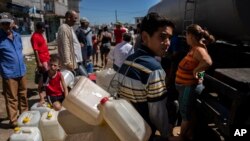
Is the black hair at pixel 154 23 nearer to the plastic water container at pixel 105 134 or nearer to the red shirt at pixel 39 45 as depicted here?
the plastic water container at pixel 105 134

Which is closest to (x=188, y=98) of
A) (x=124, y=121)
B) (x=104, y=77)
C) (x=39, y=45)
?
(x=124, y=121)

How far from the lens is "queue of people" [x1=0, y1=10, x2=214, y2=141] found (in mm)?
1982

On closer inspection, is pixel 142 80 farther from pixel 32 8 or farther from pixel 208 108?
pixel 32 8

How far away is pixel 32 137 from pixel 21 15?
2112cm

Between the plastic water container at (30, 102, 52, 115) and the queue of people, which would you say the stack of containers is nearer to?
the queue of people

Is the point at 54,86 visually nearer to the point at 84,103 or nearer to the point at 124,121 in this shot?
the point at 84,103

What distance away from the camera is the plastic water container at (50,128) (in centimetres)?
419

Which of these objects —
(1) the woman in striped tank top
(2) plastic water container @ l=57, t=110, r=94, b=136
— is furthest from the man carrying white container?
(1) the woman in striped tank top

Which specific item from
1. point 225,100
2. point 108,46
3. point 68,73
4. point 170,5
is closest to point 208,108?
point 225,100

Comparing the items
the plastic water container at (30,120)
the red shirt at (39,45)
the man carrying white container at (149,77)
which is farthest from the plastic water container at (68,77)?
the man carrying white container at (149,77)

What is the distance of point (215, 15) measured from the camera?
441 cm

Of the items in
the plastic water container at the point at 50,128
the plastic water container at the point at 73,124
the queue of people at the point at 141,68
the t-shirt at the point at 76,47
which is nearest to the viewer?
the queue of people at the point at 141,68

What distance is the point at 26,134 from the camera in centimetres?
377

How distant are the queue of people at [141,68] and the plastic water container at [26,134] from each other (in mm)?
805
